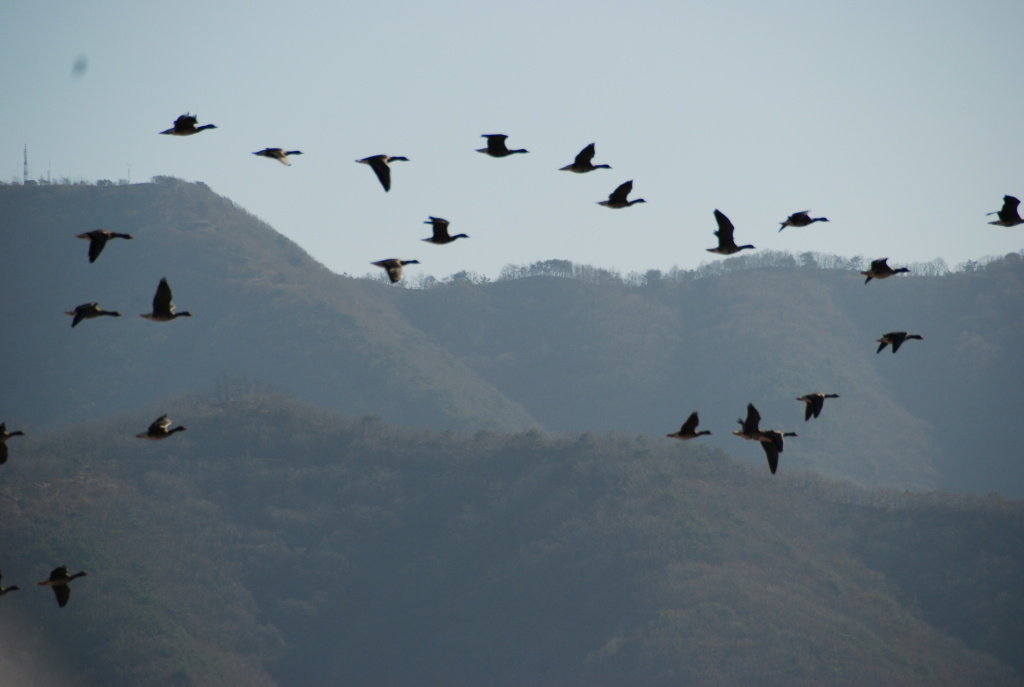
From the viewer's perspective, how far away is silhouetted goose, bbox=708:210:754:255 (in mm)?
24761

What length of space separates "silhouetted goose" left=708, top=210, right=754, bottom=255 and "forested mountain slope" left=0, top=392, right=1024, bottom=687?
63.1m

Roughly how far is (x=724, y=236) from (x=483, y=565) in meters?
83.5

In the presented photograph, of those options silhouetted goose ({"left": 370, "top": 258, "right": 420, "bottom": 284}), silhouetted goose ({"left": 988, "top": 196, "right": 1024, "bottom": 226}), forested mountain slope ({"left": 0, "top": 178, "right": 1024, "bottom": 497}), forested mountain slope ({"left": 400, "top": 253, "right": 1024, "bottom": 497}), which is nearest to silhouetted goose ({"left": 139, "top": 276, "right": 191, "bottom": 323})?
silhouetted goose ({"left": 370, "top": 258, "right": 420, "bottom": 284})

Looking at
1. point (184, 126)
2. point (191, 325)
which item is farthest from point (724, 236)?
point (191, 325)

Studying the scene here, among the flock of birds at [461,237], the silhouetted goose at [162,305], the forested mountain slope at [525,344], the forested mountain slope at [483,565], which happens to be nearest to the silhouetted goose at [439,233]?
the flock of birds at [461,237]

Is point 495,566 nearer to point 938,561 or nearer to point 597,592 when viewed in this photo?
point 597,592

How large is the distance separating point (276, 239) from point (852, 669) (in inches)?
5390

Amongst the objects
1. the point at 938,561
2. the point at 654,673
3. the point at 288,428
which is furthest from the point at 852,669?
the point at 288,428

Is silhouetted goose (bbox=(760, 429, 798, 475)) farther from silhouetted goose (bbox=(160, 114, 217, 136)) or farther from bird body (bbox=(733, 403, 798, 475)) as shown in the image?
silhouetted goose (bbox=(160, 114, 217, 136))

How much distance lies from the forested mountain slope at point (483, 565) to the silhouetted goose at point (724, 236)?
6315 centimetres

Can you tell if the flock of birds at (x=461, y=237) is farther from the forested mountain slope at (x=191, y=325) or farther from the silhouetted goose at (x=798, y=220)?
the forested mountain slope at (x=191, y=325)

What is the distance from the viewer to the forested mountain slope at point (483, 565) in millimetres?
85125

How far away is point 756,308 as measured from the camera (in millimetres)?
181000

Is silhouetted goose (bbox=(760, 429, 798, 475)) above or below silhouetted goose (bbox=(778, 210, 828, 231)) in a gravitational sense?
below
